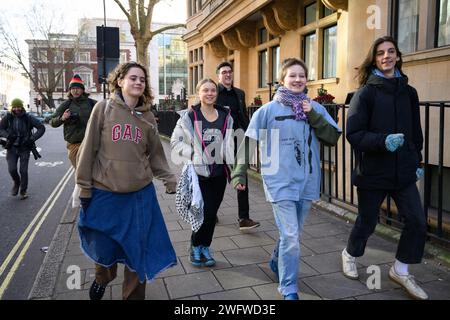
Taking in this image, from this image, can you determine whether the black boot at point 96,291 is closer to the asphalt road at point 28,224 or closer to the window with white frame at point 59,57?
the asphalt road at point 28,224

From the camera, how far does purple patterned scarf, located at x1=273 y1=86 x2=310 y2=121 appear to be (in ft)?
11.0

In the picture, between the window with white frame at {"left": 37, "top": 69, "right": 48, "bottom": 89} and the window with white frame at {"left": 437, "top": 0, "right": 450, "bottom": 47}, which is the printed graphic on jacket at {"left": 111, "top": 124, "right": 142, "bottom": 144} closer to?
the window with white frame at {"left": 437, "top": 0, "right": 450, "bottom": 47}

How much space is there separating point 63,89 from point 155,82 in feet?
61.2

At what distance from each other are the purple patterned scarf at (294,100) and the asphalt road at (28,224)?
297 cm

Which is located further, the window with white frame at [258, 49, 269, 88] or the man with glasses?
the window with white frame at [258, 49, 269, 88]

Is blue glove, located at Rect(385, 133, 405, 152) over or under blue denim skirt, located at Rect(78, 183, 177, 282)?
over

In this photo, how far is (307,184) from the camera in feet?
11.1

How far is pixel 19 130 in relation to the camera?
8273 mm

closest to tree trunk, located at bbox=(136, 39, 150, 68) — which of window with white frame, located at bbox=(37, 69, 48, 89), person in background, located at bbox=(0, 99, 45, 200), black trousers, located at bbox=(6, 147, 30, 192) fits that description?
person in background, located at bbox=(0, 99, 45, 200)

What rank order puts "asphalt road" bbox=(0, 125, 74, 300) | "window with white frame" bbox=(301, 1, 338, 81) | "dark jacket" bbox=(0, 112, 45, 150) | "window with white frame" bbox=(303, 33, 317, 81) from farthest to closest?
"window with white frame" bbox=(303, 33, 317, 81), "window with white frame" bbox=(301, 1, 338, 81), "dark jacket" bbox=(0, 112, 45, 150), "asphalt road" bbox=(0, 125, 74, 300)

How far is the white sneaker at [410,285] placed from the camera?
3426 millimetres

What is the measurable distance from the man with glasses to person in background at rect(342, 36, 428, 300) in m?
1.96
